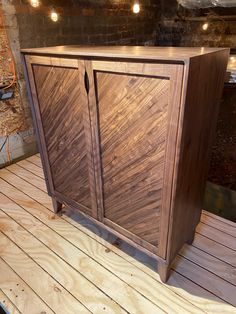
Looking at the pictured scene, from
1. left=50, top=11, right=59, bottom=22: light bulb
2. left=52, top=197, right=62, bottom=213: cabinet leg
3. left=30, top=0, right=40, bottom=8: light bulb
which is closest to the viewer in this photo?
left=52, top=197, right=62, bottom=213: cabinet leg

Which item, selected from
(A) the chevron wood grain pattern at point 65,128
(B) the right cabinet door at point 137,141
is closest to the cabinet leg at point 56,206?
(A) the chevron wood grain pattern at point 65,128

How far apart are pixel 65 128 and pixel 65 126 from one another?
13 millimetres

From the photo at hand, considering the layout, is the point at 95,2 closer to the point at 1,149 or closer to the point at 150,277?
the point at 1,149

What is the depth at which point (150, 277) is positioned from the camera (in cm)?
141

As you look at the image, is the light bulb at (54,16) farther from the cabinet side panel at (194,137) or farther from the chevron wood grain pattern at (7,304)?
the chevron wood grain pattern at (7,304)

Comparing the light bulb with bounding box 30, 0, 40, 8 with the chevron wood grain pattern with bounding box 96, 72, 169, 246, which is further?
the light bulb with bounding box 30, 0, 40, 8

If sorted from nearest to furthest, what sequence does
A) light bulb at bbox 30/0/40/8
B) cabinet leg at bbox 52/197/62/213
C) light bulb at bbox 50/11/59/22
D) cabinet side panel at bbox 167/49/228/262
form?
1. cabinet side panel at bbox 167/49/228/262
2. cabinet leg at bbox 52/197/62/213
3. light bulb at bbox 30/0/40/8
4. light bulb at bbox 50/11/59/22

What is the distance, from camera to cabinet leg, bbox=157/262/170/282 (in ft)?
4.34

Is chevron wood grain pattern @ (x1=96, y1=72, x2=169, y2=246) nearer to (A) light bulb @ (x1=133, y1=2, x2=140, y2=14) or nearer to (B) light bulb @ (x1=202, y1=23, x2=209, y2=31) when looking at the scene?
(A) light bulb @ (x1=133, y1=2, x2=140, y2=14)

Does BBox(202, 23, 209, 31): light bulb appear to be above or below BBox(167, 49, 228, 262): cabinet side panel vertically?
above

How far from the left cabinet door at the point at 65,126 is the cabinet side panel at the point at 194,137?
51cm

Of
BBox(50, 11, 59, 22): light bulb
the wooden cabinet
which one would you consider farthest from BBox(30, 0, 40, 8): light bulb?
the wooden cabinet

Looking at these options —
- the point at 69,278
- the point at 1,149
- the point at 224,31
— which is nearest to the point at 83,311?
the point at 69,278

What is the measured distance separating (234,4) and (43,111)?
250 centimetres
